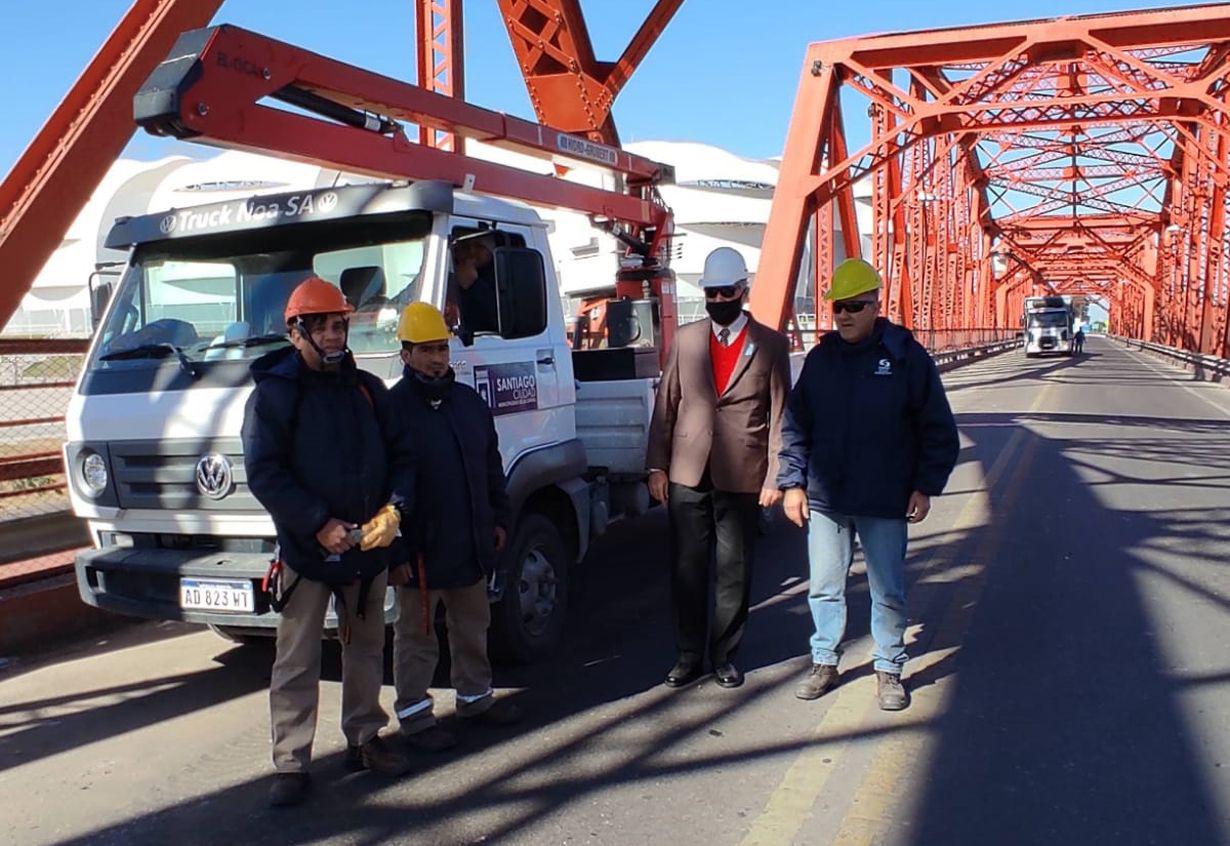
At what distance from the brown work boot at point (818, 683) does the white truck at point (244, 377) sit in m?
1.44

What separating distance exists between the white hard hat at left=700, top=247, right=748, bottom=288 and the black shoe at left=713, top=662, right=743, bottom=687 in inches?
74.3

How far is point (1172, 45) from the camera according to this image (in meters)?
16.8

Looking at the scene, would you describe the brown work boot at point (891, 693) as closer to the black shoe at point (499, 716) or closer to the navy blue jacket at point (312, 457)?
the black shoe at point (499, 716)

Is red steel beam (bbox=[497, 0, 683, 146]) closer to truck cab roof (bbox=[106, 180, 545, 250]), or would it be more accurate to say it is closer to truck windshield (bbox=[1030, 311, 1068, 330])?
truck cab roof (bbox=[106, 180, 545, 250])

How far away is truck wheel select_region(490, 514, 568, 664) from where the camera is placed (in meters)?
5.21

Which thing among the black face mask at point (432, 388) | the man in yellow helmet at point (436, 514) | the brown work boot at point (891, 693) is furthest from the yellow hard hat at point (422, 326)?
the brown work boot at point (891, 693)

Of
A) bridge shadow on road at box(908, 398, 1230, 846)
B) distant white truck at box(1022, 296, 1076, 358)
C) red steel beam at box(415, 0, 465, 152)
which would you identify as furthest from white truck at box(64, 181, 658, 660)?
distant white truck at box(1022, 296, 1076, 358)

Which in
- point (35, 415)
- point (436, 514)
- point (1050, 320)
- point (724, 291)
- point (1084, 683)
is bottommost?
point (1084, 683)

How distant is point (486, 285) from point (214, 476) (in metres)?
1.62

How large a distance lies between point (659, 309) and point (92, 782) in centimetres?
581

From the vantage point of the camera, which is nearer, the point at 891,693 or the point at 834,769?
the point at 834,769

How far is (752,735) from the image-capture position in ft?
14.5

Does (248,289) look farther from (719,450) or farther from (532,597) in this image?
(719,450)

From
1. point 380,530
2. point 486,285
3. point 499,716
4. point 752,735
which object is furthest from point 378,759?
point 486,285
